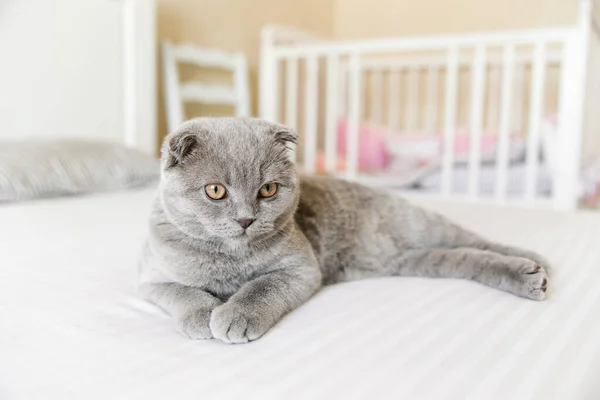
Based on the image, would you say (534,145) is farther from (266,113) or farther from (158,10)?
(158,10)

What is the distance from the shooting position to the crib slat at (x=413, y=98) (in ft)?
12.2

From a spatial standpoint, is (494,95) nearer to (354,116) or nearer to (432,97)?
(432,97)

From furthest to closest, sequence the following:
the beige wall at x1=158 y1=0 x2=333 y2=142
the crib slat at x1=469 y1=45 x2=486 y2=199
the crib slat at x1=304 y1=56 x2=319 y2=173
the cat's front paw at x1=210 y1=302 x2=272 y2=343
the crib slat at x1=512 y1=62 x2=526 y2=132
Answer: the crib slat at x1=512 y1=62 x2=526 y2=132, the crib slat at x1=304 y1=56 x2=319 y2=173, the beige wall at x1=158 y1=0 x2=333 y2=142, the crib slat at x1=469 y1=45 x2=486 y2=199, the cat's front paw at x1=210 y1=302 x2=272 y2=343

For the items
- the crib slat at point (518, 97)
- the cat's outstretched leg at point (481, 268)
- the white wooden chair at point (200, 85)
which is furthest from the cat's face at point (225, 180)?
the crib slat at point (518, 97)

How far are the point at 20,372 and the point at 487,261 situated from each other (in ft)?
2.41

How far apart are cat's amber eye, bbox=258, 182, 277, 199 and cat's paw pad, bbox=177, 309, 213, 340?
0.19 m

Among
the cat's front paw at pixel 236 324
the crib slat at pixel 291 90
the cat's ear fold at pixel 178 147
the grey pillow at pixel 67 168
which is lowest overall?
the cat's front paw at pixel 236 324

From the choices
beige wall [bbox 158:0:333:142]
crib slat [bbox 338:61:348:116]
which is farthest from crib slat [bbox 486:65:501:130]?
beige wall [bbox 158:0:333:142]

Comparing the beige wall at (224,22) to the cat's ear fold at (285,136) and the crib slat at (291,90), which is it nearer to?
the crib slat at (291,90)

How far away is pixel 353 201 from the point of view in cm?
113

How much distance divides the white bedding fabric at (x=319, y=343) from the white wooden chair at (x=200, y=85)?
165 centimetres

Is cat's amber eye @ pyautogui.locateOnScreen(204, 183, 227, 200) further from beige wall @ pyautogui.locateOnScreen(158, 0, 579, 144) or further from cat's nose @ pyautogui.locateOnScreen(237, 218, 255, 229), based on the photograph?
beige wall @ pyautogui.locateOnScreen(158, 0, 579, 144)

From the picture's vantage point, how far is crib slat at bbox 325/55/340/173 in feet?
9.71

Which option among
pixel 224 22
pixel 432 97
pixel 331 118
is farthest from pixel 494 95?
pixel 224 22
